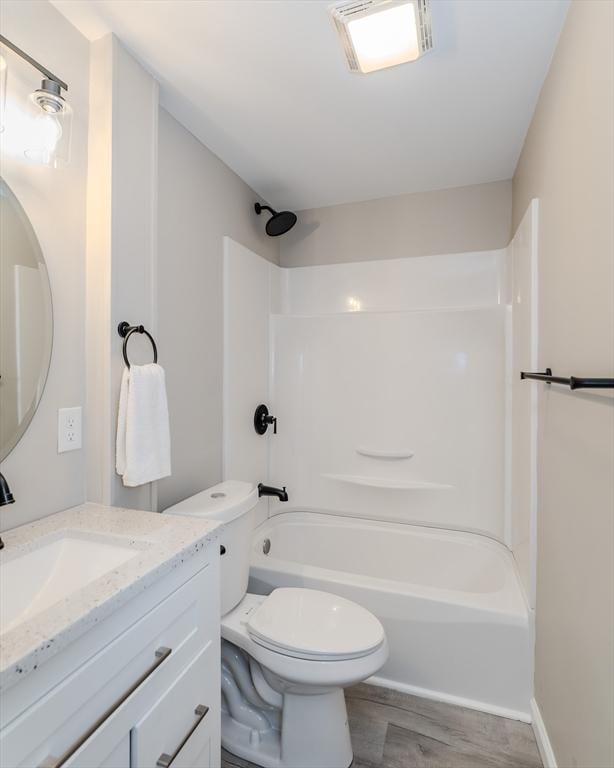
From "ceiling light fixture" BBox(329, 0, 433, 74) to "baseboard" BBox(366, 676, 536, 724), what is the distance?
2420 mm

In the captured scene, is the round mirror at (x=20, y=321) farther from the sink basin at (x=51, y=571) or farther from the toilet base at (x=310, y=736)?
the toilet base at (x=310, y=736)

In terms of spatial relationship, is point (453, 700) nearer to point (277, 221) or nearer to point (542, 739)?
point (542, 739)

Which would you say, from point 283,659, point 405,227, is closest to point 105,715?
point 283,659

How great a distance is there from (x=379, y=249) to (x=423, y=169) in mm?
512

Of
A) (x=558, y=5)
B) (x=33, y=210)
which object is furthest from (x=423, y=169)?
(x=33, y=210)

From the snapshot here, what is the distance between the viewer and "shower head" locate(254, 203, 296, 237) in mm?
2350

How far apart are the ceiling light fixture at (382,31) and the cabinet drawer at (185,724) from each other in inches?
72.6

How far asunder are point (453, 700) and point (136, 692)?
146 centimetres

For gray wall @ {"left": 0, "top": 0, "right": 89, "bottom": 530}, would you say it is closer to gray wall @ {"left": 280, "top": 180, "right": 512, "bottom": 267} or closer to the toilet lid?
the toilet lid

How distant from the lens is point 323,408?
2572 mm

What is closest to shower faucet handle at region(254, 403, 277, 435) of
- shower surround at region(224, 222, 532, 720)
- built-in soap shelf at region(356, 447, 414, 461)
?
shower surround at region(224, 222, 532, 720)

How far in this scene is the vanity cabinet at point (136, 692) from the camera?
2.03 feet

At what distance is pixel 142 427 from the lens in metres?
1.32

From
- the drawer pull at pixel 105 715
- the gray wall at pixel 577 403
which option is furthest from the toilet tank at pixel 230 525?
the gray wall at pixel 577 403
